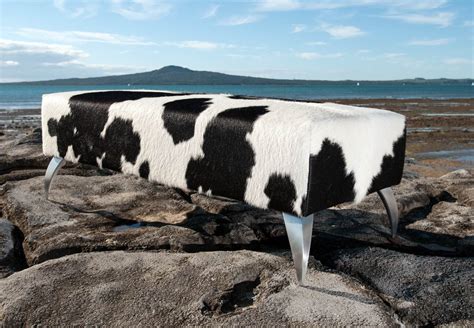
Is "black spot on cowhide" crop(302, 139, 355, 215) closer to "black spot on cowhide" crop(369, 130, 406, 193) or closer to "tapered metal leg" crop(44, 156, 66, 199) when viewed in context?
"black spot on cowhide" crop(369, 130, 406, 193)

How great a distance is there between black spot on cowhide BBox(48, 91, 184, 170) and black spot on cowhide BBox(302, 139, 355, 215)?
1.15m

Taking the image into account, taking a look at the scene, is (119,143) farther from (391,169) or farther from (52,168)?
(391,169)

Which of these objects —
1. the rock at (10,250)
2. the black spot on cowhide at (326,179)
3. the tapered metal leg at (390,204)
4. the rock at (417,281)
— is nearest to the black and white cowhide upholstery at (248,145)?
the black spot on cowhide at (326,179)

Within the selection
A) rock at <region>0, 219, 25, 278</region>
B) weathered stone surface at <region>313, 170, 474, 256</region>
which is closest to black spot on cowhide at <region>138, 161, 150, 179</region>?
rock at <region>0, 219, 25, 278</region>

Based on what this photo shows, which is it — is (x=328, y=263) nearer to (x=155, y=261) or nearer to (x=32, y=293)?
(x=155, y=261)

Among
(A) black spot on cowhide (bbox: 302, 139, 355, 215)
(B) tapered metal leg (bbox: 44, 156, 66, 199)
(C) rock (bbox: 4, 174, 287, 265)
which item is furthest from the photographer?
(B) tapered metal leg (bbox: 44, 156, 66, 199)

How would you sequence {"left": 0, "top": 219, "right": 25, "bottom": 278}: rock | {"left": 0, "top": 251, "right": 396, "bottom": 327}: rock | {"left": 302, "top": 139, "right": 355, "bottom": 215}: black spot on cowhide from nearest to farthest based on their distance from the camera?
{"left": 0, "top": 251, "right": 396, "bottom": 327}: rock < {"left": 302, "top": 139, "right": 355, "bottom": 215}: black spot on cowhide < {"left": 0, "top": 219, "right": 25, "bottom": 278}: rock

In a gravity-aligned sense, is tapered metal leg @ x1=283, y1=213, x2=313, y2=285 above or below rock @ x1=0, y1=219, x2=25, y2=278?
above

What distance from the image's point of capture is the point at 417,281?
7.06 ft

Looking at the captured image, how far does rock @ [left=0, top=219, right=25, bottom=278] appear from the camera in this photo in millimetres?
2387

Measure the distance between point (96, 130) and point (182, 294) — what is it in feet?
4.46

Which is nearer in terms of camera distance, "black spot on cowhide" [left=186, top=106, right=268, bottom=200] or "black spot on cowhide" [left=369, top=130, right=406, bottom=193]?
"black spot on cowhide" [left=186, top=106, right=268, bottom=200]

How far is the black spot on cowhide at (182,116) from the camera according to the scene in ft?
7.92

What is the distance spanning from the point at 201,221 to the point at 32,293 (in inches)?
46.4
